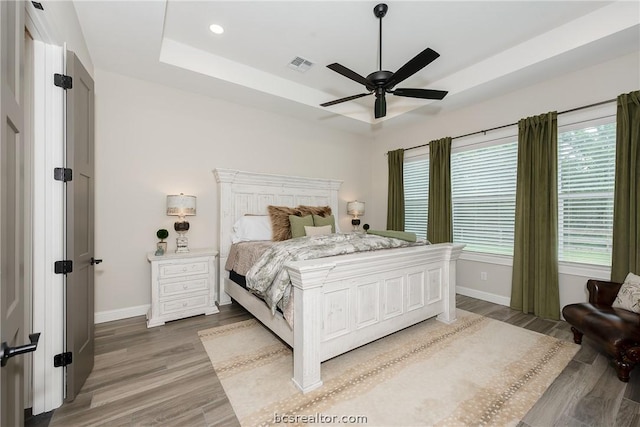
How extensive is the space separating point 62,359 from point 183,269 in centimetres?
144

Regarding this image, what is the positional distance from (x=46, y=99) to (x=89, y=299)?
1419mm

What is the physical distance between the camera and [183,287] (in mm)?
3156

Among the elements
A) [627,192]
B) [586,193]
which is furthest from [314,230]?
[627,192]

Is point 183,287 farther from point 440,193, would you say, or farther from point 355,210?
point 440,193

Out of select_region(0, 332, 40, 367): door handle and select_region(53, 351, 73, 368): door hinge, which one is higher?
select_region(0, 332, 40, 367): door handle

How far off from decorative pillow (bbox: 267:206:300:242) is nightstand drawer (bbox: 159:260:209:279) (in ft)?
3.30

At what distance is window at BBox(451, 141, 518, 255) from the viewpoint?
3.72m

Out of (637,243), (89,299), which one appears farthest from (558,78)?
(89,299)

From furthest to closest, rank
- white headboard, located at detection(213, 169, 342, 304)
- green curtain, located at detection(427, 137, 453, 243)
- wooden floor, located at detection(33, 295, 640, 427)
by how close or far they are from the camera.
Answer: green curtain, located at detection(427, 137, 453, 243)
white headboard, located at detection(213, 169, 342, 304)
wooden floor, located at detection(33, 295, 640, 427)

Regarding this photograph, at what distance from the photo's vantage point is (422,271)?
2766mm

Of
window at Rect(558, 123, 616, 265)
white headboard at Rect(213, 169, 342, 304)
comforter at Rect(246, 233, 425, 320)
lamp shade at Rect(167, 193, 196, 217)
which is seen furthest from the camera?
white headboard at Rect(213, 169, 342, 304)

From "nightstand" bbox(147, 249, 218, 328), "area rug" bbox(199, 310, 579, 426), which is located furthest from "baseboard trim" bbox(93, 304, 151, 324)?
"area rug" bbox(199, 310, 579, 426)

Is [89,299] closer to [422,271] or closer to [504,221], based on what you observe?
[422,271]

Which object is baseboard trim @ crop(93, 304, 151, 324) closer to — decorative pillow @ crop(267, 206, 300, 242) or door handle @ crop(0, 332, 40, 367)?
decorative pillow @ crop(267, 206, 300, 242)
